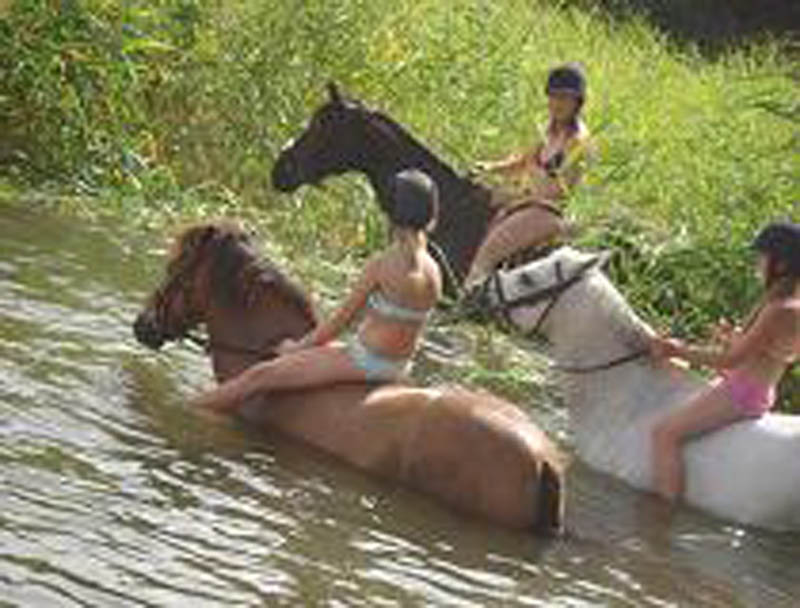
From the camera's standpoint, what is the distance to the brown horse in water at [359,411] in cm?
809

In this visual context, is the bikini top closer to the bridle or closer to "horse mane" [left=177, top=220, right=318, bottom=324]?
"horse mane" [left=177, top=220, right=318, bottom=324]

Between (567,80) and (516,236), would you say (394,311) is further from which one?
(567,80)

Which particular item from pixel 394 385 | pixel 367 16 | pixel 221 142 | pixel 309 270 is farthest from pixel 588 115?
pixel 394 385

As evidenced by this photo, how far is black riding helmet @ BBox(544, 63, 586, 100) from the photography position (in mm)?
12031

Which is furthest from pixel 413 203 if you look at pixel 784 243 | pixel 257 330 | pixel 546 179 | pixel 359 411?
pixel 546 179

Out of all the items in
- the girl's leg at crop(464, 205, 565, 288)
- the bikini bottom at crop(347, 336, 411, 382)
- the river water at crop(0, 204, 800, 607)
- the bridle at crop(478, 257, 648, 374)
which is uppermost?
the girl's leg at crop(464, 205, 565, 288)

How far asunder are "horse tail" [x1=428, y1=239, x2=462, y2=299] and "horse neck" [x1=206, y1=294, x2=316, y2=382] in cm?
304

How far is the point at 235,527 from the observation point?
743 centimetres

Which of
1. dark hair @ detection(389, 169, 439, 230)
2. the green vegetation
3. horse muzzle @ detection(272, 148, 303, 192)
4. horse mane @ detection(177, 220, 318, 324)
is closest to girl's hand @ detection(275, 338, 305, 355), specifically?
horse mane @ detection(177, 220, 318, 324)

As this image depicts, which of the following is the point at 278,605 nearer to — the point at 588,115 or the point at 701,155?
the point at 701,155

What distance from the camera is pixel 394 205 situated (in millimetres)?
8742

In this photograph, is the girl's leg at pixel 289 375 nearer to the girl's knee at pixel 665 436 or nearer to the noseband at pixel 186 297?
Answer: the noseband at pixel 186 297

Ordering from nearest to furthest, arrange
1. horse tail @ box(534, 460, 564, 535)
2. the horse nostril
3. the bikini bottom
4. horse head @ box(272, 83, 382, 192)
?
horse tail @ box(534, 460, 564, 535)
the bikini bottom
the horse nostril
horse head @ box(272, 83, 382, 192)

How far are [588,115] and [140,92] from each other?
4974mm
